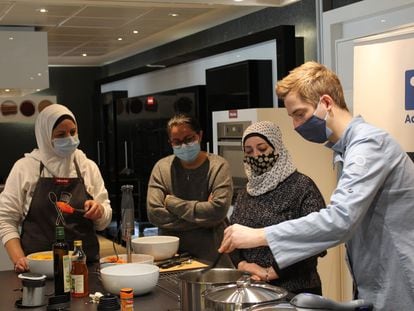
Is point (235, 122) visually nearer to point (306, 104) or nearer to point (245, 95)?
point (245, 95)

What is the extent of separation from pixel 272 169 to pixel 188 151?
81 centimetres

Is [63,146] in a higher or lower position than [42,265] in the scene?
higher

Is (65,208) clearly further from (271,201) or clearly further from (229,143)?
(229,143)

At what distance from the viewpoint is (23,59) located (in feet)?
17.6

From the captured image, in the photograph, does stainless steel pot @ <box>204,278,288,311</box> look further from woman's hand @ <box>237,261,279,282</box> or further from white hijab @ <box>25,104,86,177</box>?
white hijab @ <box>25,104,86,177</box>

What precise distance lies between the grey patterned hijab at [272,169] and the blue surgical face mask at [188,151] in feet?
2.09

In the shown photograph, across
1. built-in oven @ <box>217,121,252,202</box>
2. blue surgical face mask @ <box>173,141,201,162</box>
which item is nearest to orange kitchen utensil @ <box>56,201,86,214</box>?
blue surgical face mask @ <box>173,141,201,162</box>

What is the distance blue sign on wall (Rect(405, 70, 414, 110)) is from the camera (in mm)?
2646

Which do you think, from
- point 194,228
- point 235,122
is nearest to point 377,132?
point 194,228

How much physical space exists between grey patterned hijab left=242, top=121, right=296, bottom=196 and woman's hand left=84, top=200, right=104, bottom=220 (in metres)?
0.66

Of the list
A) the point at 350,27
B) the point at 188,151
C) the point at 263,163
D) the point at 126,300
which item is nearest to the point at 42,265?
the point at 126,300

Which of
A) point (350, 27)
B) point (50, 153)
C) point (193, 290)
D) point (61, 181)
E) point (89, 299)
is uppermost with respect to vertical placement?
point (350, 27)

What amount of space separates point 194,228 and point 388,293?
135 centimetres

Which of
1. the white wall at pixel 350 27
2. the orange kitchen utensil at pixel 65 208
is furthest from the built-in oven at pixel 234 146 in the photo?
the orange kitchen utensil at pixel 65 208
